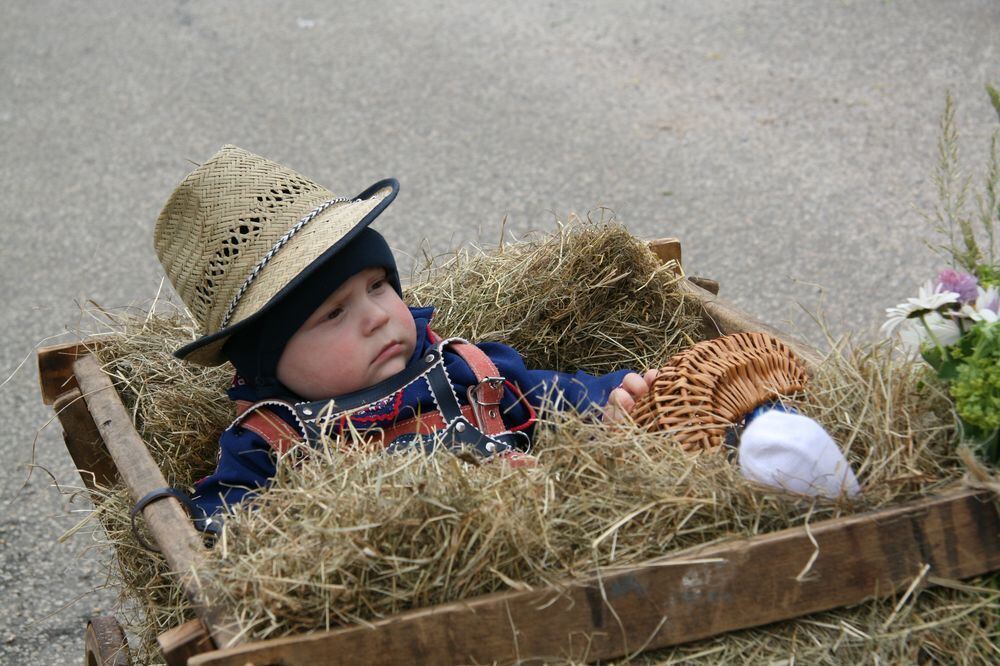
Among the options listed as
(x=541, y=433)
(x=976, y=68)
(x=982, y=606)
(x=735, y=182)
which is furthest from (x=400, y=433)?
(x=976, y=68)

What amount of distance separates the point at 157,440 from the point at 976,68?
474 centimetres

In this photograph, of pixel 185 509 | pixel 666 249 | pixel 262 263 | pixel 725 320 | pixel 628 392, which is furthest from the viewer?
pixel 666 249

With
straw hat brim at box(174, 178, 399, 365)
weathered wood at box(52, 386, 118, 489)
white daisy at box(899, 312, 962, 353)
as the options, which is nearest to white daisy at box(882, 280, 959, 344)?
white daisy at box(899, 312, 962, 353)

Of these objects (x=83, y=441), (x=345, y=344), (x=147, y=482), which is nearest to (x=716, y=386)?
(x=345, y=344)

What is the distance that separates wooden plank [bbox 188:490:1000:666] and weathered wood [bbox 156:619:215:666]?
0.39 ft

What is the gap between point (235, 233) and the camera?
227cm

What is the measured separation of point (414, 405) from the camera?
238 cm

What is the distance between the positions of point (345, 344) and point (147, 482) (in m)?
0.47

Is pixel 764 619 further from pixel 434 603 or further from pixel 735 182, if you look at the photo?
pixel 735 182

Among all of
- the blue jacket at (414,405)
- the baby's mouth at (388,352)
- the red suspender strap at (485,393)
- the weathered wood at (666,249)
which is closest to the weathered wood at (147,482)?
the blue jacket at (414,405)

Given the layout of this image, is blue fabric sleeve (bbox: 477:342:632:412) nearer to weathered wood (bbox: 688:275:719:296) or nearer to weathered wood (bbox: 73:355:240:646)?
weathered wood (bbox: 688:275:719:296)

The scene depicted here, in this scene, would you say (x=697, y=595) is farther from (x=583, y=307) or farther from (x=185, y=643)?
(x=583, y=307)

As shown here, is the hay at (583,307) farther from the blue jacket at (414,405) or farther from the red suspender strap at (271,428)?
the red suspender strap at (271,428)

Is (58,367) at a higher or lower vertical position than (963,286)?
lower
